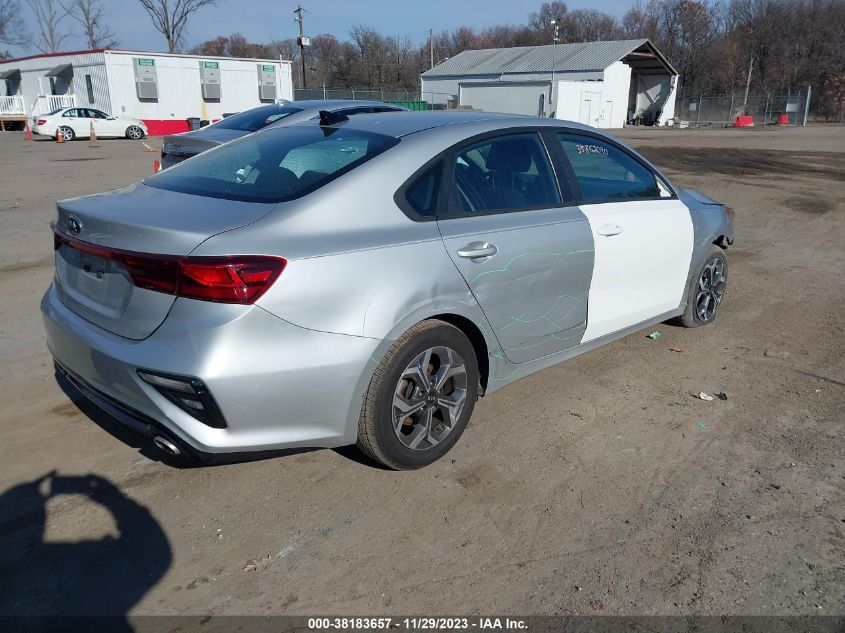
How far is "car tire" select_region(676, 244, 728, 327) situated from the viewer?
5.30 meters

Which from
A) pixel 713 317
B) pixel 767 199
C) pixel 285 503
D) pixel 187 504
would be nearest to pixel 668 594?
pixel 285 503

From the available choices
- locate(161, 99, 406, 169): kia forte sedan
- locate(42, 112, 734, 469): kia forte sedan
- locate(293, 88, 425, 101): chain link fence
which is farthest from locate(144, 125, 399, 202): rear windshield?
locate(293, 88, 425, 101): chain link fence

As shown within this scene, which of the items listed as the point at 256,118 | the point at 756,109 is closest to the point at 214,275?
the point at 256,118

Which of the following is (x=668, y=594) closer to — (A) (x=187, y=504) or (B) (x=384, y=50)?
(A) (x=187, y=504)

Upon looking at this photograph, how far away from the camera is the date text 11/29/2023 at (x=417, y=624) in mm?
2457

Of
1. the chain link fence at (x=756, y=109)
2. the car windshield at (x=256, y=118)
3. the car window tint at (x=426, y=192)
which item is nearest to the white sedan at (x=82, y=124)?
the car windshield at (x=256, y=118)

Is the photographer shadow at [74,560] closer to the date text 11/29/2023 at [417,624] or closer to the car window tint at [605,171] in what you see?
the date text 11/29/2023 at [417,624]

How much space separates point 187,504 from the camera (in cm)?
315

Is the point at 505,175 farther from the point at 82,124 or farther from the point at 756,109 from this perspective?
the point at 756,109

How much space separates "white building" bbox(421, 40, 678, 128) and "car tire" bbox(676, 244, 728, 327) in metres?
39.0

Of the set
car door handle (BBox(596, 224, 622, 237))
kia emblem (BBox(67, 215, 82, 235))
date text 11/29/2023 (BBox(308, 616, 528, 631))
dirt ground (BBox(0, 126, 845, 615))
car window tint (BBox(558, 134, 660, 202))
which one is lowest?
date text 11/29/2023 (BBox(308, 616, 528, 631))

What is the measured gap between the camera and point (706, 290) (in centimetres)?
550

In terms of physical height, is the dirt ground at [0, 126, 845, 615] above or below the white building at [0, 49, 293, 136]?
below

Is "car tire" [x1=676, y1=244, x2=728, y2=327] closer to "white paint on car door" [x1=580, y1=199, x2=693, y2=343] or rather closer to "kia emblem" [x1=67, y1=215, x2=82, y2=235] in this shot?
"white paint on car door" [x1=580, y1=199, x2=693, y2=343]
